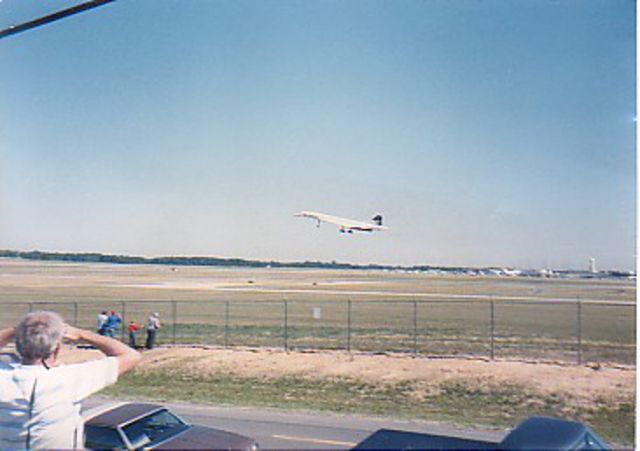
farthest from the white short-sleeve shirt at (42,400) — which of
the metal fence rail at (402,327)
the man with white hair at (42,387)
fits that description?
the metal fence rail at (402,327)

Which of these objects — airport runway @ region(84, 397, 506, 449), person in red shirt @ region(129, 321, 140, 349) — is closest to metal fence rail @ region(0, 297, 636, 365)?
person in red shirt @ region(129, 321, 140, 349)

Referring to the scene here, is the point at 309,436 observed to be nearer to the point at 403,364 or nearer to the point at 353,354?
the point at 403,364

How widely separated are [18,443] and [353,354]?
1065 cm

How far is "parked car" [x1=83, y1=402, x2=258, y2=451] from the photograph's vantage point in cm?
224

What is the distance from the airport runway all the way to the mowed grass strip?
26 centimetres

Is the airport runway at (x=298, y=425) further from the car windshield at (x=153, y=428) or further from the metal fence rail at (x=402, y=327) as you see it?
the metal fence rail at (x=402, y=327)

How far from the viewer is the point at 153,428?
259 cm

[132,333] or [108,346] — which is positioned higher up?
[108,346]

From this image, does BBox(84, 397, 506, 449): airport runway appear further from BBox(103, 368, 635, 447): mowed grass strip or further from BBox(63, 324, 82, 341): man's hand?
BBox(63, 324, 82, 341): man's hand

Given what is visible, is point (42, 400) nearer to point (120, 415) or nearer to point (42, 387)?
point (42, 387)

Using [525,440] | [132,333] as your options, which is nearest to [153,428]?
[525,440]

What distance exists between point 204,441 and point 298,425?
79.5 inches

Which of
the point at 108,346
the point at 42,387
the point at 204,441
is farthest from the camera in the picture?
the point at 204,441

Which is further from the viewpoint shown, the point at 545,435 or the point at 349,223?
the point at 349,223
